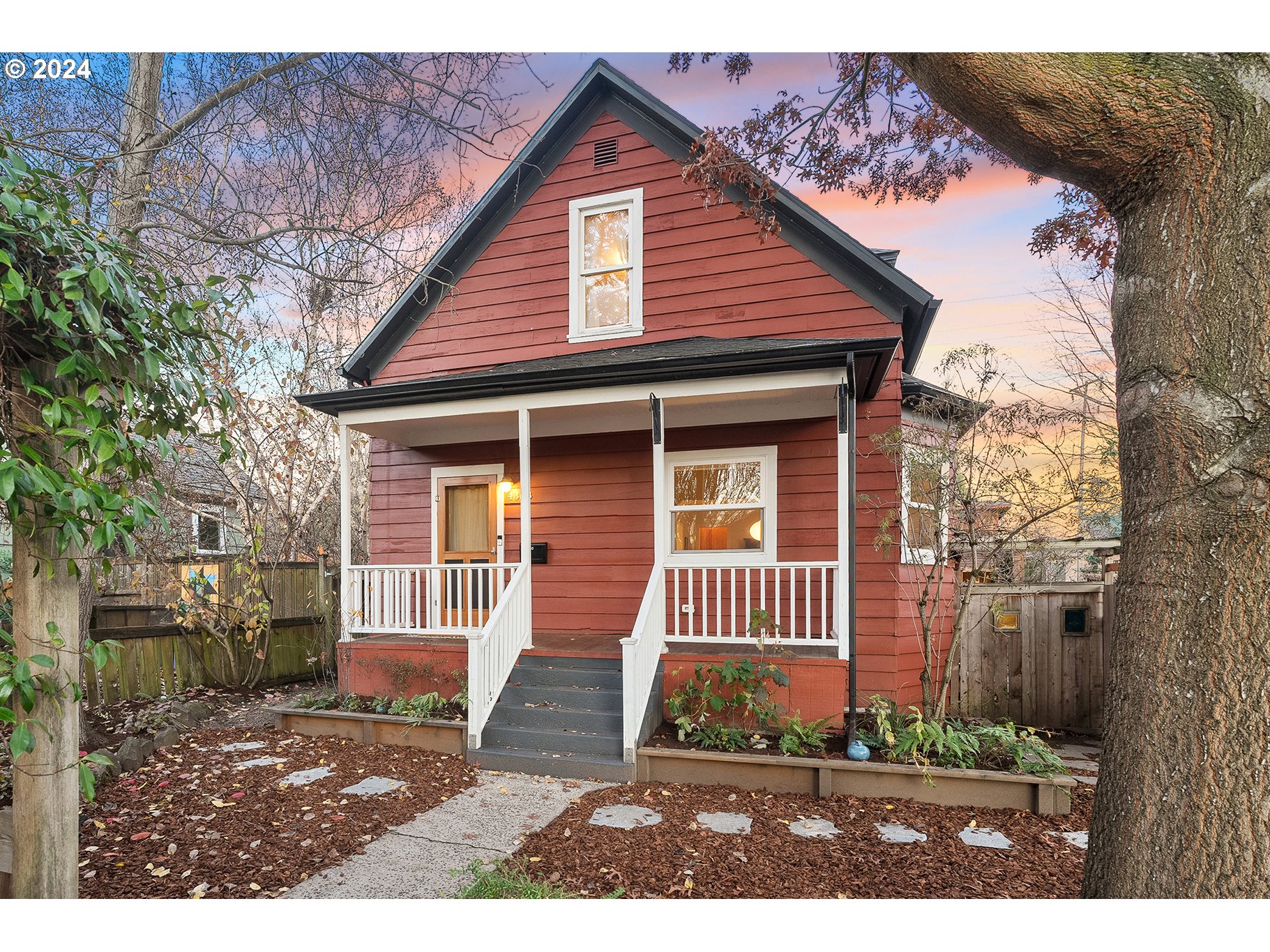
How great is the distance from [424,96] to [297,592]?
6.78 metres

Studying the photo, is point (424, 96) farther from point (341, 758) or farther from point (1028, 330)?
point (1028, 330)

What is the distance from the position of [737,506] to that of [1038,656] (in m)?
3.00

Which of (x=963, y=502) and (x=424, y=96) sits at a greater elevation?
(x=424, y=96)

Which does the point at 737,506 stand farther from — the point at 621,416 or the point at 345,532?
the point at 345,532

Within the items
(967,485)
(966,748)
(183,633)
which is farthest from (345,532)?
(967,485)

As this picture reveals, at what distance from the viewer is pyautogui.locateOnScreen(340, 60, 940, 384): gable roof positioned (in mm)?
5738

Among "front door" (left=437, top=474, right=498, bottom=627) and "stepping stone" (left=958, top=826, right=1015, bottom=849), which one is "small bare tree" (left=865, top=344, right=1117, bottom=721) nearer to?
"stepping stone" (left=958, top=826, right=1015, bottom=849)

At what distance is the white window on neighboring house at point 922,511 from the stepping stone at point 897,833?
204 cm

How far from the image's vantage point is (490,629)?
4898mm

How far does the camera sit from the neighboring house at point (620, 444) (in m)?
4.83

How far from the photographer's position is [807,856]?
124 inches

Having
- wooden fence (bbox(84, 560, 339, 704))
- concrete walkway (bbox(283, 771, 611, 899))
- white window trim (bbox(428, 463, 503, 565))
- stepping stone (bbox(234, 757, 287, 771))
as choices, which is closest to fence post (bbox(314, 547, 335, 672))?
wooden fence (bbox(84, 560, 339, 704))

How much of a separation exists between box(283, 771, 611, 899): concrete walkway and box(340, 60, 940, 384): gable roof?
12.7 feet
